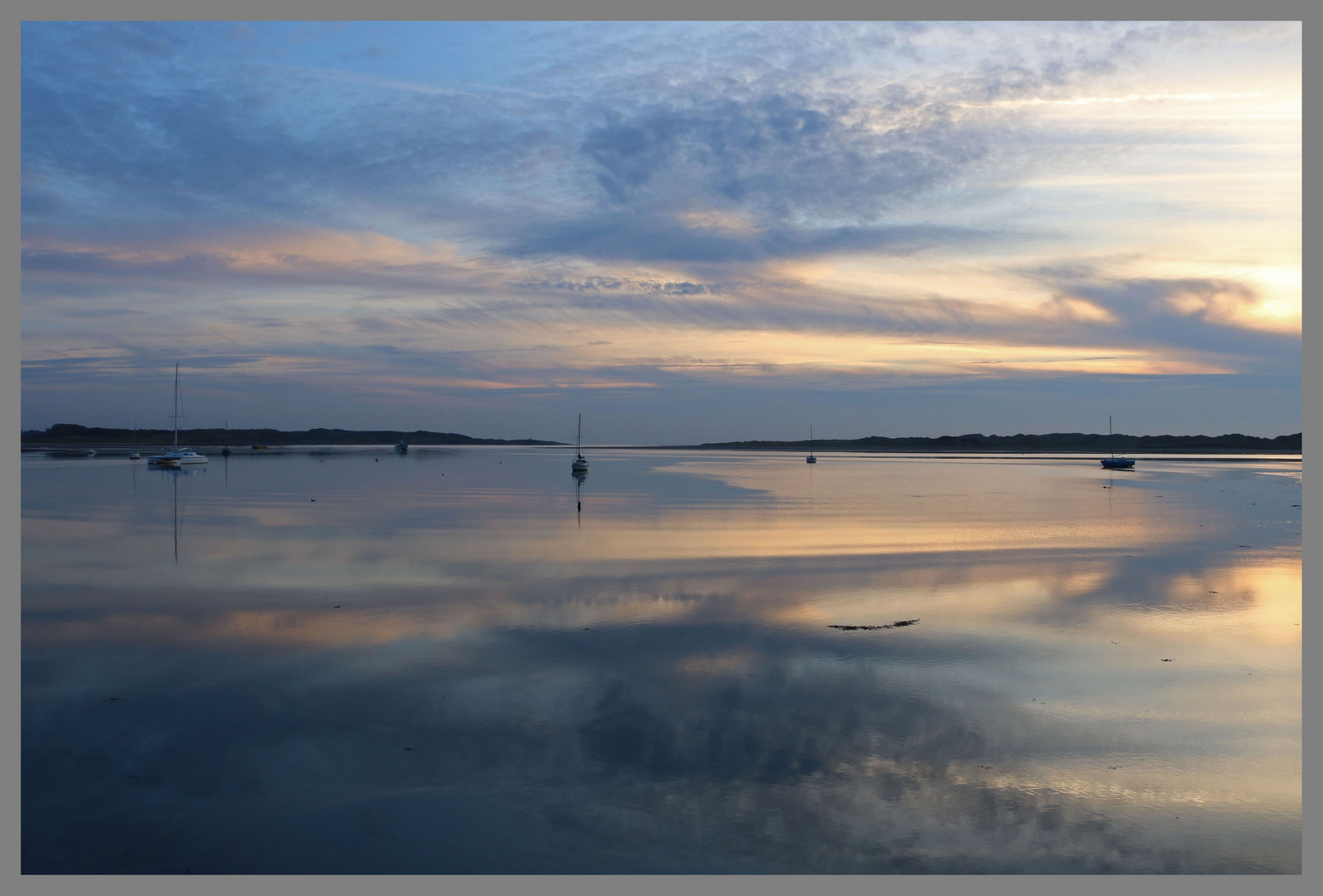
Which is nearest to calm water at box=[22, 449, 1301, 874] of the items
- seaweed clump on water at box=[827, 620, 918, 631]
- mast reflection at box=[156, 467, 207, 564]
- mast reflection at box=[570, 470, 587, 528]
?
seaweed clump on water at box=[827, 620, 918, 631]

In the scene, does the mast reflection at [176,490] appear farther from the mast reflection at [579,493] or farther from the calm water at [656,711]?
the mast reflection at [579,493]

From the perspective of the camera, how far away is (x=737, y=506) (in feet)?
133

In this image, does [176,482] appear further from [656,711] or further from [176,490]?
[656,711]

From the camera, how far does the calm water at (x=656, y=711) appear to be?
7438 millimetres

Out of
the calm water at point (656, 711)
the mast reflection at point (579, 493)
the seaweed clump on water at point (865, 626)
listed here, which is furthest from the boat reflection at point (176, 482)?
the seaweed clump on water at point (865, 626)

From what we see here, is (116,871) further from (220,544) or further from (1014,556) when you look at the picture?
(1014,556)

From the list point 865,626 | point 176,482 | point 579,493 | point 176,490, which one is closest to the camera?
point 865,626

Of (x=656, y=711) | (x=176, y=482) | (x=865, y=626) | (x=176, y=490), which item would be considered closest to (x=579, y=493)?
(x=176, y=490)

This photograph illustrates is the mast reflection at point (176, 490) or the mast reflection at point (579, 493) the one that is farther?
the mast reflection at point (579, 493)

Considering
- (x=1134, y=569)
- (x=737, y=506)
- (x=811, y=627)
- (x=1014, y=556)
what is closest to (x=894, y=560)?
(x=1014, y=556)

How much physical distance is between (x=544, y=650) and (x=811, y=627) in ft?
15.7

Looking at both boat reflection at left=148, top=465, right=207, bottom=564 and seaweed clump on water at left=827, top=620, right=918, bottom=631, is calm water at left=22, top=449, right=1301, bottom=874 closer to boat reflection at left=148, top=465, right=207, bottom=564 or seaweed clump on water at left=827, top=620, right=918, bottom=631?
seaweed clump on water at left=827, top=620, right=918, bottom=631

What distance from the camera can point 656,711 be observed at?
34.0ft

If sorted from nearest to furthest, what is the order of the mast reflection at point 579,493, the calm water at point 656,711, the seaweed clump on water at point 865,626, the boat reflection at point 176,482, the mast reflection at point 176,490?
the calm water at point 656,711
the seaweed clump on water at point 865,626
the mast reflection at point 176,490
the boat reflection at point 176,482
the mast reflection at point 579,493
